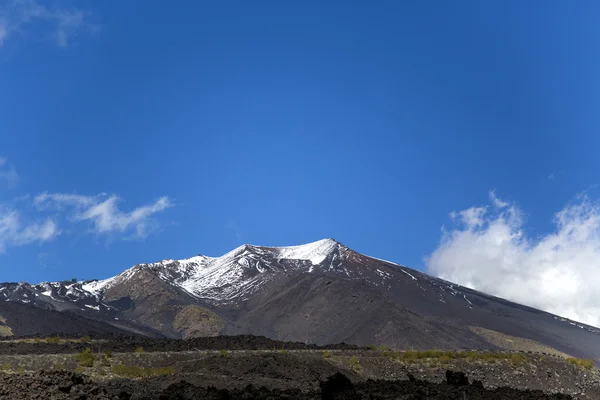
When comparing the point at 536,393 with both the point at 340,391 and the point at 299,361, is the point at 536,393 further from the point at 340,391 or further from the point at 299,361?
the point at 299,361

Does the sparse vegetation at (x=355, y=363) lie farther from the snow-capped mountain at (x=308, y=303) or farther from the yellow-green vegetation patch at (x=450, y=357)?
the snow-capped mountain at (x=308, y=303)

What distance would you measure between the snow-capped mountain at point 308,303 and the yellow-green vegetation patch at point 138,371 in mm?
67187

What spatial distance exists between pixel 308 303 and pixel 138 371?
10385 cm

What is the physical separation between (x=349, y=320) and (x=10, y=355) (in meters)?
86.2

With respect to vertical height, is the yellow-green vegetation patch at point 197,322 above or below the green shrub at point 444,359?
above

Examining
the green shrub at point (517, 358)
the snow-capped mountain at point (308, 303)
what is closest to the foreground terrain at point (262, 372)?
the green shrub at point (517, 358)

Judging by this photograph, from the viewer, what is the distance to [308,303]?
467 feet

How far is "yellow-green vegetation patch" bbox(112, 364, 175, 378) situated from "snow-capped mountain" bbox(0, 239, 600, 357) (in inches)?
2645

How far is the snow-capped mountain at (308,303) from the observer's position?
122 metres

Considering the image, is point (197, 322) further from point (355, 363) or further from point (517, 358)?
point (355, 363)

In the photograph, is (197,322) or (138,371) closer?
(138,371)

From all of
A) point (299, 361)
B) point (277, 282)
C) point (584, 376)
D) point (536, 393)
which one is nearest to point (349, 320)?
point (277, 282)

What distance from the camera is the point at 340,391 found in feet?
83.9

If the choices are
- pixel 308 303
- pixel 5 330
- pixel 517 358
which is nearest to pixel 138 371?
pixel 517 358
